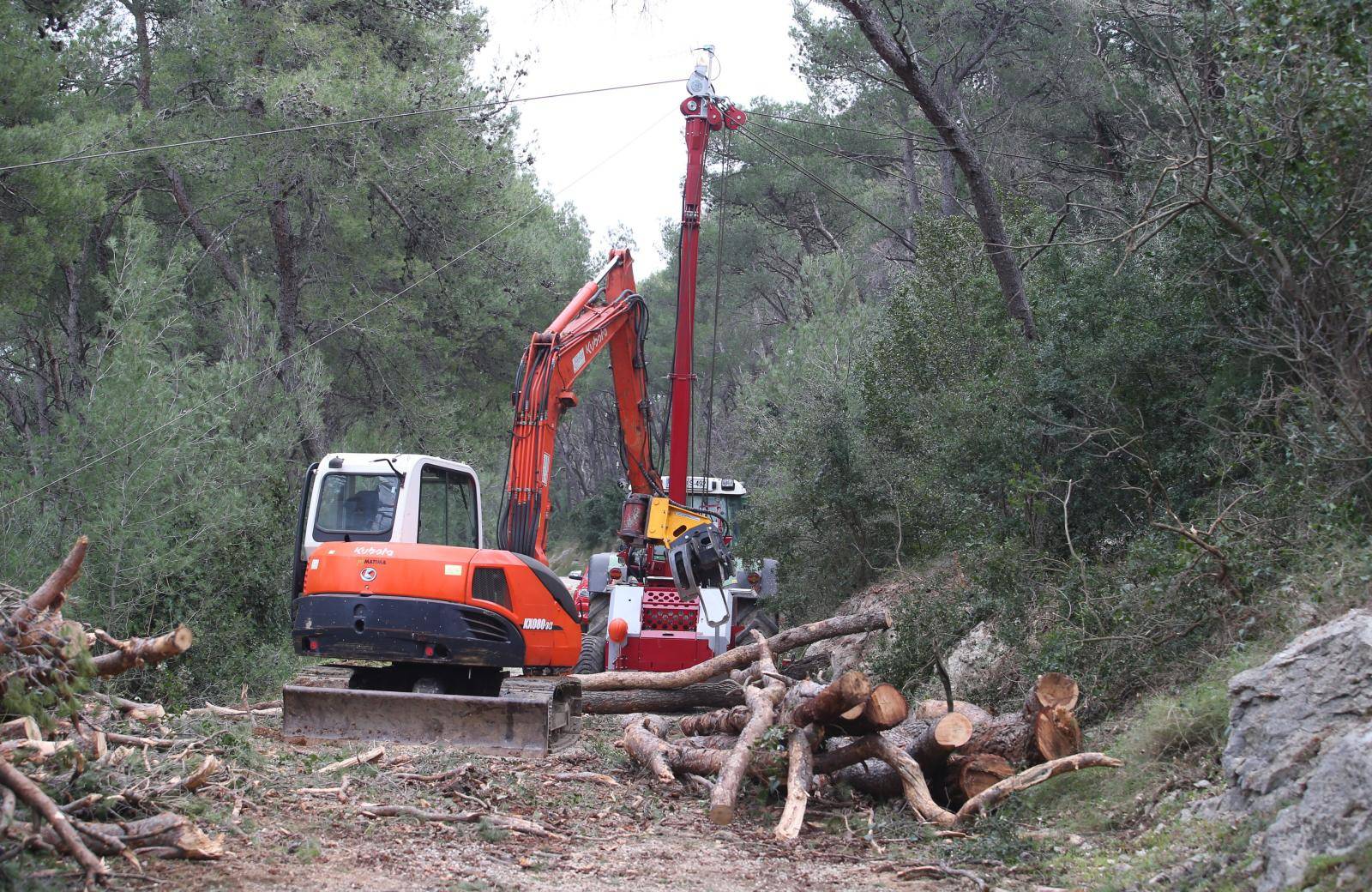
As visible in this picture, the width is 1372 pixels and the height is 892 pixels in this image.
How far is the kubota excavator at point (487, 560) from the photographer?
29.9 ft

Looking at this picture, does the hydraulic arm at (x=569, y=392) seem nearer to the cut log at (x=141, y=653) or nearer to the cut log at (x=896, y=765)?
the cut log at (x=896, y=765)

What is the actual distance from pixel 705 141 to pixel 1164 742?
8490 mm

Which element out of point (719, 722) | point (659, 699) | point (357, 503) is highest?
point (357, 503)

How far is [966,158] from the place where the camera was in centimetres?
1188

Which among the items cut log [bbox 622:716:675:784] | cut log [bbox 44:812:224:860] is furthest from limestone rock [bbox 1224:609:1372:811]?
cut log [bbox 44:812:224:860]

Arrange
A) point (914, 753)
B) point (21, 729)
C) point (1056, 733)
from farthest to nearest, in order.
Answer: point (914, 753)
point (1056, 733)
point (21, 729)

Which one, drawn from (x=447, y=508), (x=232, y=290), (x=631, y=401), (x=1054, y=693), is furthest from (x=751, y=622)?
(x=232, y=290)

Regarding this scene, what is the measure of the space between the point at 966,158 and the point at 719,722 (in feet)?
20.5

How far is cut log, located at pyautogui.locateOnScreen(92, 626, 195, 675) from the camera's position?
5176mm

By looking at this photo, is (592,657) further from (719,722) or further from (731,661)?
(719,722)

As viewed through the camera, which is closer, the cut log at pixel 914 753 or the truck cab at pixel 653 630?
the cut log at pixel 914 753

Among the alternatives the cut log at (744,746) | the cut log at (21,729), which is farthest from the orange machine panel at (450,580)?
the cut log at (21,729)

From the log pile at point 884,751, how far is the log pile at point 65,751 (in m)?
3.32

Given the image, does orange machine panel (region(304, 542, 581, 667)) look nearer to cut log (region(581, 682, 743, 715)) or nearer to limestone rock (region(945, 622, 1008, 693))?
cut log (region(581, 682, 743, 715))
